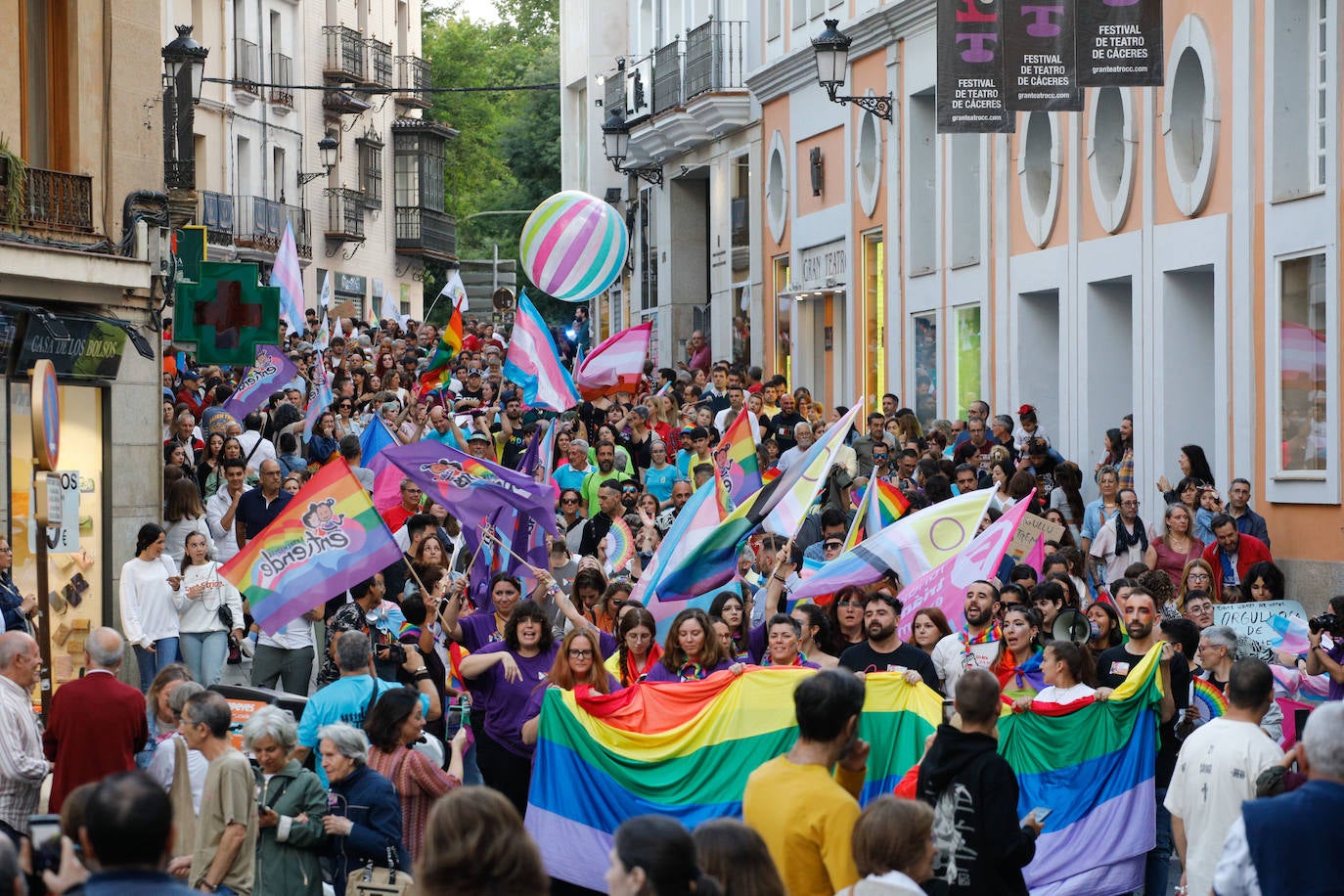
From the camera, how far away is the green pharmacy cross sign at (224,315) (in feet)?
65.3

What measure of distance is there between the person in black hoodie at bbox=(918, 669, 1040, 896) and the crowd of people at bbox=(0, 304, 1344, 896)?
1 centimetres

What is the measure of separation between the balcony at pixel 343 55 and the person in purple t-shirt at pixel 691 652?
44228 mm

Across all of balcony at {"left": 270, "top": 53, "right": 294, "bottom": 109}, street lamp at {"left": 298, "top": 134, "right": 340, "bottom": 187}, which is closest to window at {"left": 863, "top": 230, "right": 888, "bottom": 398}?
balcony at {"left": 270, "top": 53, "right": 294, "bottom": 109}

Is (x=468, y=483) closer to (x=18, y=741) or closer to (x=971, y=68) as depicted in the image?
(x=18, y=741)

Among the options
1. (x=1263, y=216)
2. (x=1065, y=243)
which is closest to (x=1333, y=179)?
(x=1263, y=216)

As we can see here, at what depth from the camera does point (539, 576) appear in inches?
513

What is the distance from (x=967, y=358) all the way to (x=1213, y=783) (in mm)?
18427

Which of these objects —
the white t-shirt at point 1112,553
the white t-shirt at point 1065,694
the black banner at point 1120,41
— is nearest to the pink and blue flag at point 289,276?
the black banner at point 1120,41

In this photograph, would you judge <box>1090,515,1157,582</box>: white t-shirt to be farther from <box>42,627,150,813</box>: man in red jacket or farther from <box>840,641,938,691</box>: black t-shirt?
<box>42,627,150,813</box>: man in red jacket

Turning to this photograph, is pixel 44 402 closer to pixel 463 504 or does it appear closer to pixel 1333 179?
pixel 463 504

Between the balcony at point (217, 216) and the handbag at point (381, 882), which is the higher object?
the balcony at point (217, 216)

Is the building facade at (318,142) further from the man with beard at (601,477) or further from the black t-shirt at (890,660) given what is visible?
the black t-shirt at (890,660)

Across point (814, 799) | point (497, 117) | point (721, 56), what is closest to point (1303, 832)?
point (814, 799)

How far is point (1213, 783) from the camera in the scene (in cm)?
830
